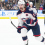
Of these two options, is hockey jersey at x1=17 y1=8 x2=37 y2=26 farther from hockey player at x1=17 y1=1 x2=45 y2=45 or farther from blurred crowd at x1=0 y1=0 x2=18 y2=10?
blurred crowd at x1=0 y1=0 x2=18 y2=10

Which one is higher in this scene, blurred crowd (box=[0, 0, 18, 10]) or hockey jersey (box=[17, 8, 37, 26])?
hockey jersey (box=[17, 8, 37, 26])

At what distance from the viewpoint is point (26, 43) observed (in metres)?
1.95

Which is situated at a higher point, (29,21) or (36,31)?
(29,21)

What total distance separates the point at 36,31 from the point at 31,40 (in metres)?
0.41

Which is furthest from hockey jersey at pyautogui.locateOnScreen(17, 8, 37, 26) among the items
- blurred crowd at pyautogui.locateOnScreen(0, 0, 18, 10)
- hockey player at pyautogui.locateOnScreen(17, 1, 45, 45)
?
blurred crowd at pyautogui.locateOnScreen(0, 0, 18, 10)

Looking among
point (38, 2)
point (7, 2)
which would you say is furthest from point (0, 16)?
point (38, 2)

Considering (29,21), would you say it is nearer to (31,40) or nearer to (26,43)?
(26,43)

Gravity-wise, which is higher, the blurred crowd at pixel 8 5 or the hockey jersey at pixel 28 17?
the hockey jersey at pixel 28 17

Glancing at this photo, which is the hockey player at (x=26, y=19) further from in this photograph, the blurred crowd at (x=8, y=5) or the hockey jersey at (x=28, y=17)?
the blurred crowd at (x=8, y=5)

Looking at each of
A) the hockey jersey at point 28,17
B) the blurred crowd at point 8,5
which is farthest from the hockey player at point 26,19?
the blurred crowd at point 8,5

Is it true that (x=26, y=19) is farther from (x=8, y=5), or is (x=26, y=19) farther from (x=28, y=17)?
(x=8, y=5)

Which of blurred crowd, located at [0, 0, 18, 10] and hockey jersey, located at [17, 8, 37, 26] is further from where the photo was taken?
blurred crowd, located at [0, 0, 18, 10]

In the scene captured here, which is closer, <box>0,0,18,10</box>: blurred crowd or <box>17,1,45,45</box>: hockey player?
<box>17,1,45,45</box>: hockey player

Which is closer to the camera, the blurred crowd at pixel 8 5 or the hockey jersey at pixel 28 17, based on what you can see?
the hockey jersey at pixel 28 17
